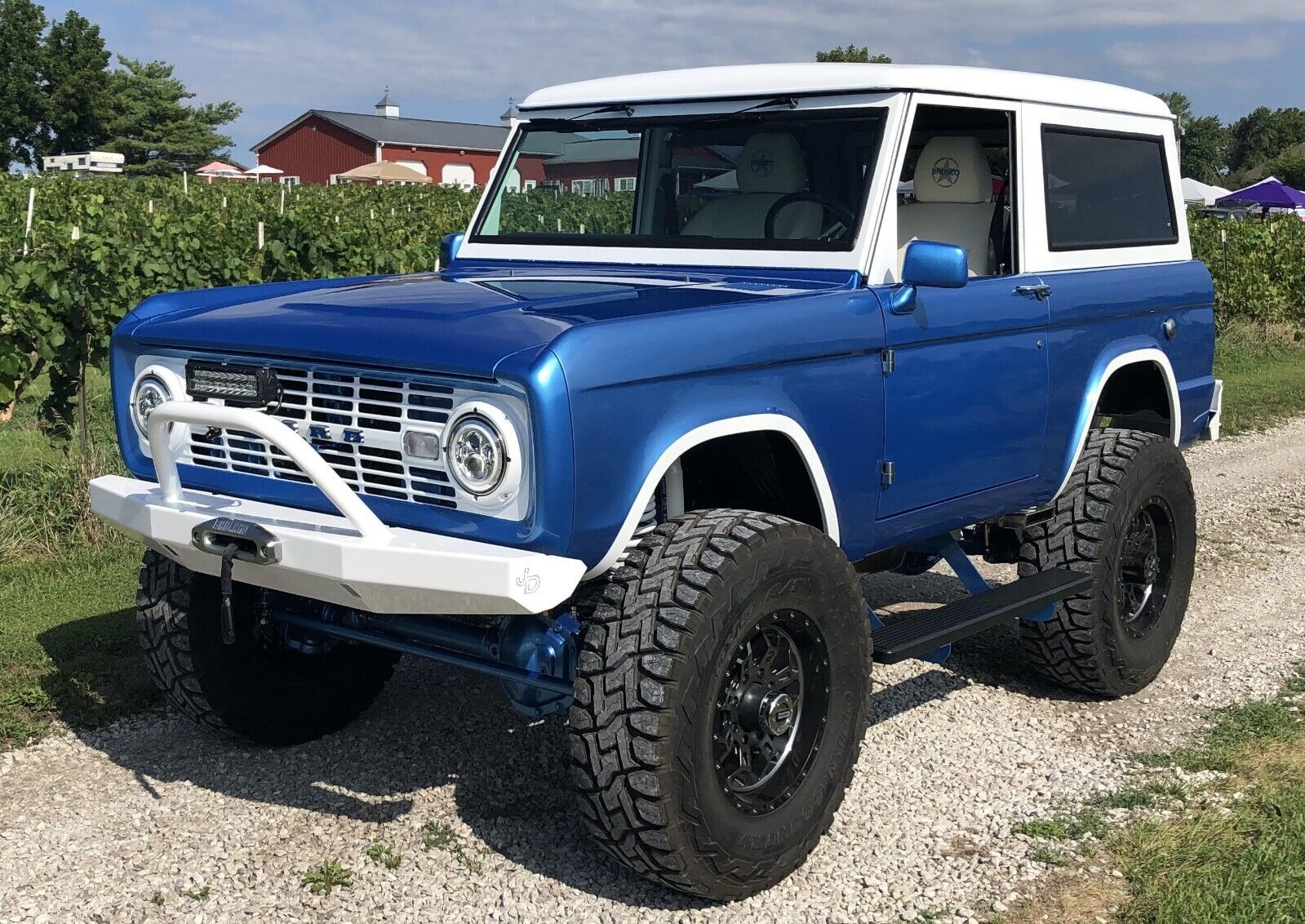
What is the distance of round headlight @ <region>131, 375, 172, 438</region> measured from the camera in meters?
4.16

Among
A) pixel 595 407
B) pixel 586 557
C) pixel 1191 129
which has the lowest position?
pixel 586 557

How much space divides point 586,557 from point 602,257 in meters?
1.76

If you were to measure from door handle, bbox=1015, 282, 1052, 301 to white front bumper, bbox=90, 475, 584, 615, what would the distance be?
2.17m

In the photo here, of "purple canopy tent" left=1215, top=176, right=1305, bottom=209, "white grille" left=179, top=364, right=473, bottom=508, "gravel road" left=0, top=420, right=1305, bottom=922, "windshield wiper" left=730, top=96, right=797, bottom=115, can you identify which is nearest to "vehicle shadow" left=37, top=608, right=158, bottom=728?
"gravel road" left=0, top=420, right=1305, bottom=922

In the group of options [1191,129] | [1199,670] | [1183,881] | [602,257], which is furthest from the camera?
[1191,129]

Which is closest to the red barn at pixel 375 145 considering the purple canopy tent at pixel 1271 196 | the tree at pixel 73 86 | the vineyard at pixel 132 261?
the tree at pixel 73 86

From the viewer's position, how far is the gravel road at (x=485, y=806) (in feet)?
12.5

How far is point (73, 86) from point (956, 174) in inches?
2815

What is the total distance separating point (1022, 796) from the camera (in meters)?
4.55

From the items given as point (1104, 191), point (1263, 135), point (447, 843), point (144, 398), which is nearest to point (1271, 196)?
point (1104, 191)

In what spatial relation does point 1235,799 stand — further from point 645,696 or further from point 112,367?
point 112,367

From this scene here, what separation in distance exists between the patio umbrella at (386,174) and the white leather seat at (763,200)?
42.6 meters

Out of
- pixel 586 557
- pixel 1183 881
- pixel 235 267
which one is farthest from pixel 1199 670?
pixel 235 267

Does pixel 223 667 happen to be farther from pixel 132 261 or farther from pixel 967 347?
pixel 132 261
